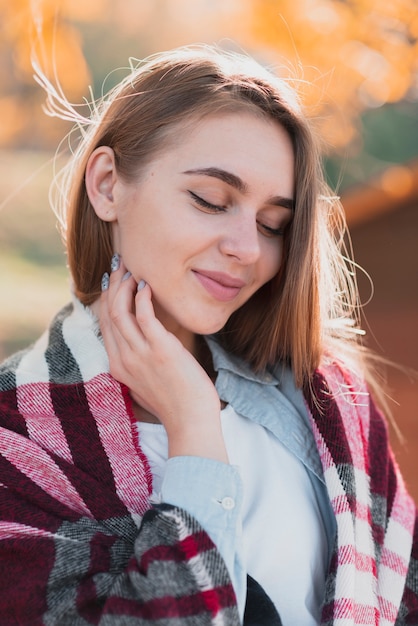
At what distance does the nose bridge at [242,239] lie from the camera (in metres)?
1.78

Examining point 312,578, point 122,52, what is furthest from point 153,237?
point 122,52

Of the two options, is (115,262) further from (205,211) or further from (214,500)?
(214,500)

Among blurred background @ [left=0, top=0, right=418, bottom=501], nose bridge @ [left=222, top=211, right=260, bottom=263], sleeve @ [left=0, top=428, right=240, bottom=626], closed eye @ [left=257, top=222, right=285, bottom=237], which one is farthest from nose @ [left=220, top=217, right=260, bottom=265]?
sleeve @ [left=0, top=428, right=240, bottom=626]

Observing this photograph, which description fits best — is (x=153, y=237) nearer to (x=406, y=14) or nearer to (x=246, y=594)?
(x=246, y=594)

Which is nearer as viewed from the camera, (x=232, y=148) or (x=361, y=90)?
Result: (x=232, y=148)

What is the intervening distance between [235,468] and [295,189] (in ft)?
2.20

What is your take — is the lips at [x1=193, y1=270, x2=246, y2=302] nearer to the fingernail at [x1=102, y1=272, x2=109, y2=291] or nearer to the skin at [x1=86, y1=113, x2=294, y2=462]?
the skin at [x1=86, y1=113, x2=294, y2=462]

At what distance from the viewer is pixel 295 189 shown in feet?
6.26

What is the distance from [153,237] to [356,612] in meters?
0.93

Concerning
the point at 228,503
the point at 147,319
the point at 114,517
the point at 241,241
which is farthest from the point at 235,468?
the point at 241,241

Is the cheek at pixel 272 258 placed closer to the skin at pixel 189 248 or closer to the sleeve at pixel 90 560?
the skin at pixel 189 248

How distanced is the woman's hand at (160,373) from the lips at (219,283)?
0.13 metres

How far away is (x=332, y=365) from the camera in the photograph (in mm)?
2207

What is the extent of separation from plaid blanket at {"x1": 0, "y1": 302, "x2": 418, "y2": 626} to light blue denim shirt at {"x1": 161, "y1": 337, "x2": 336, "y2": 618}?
44 millimetres
